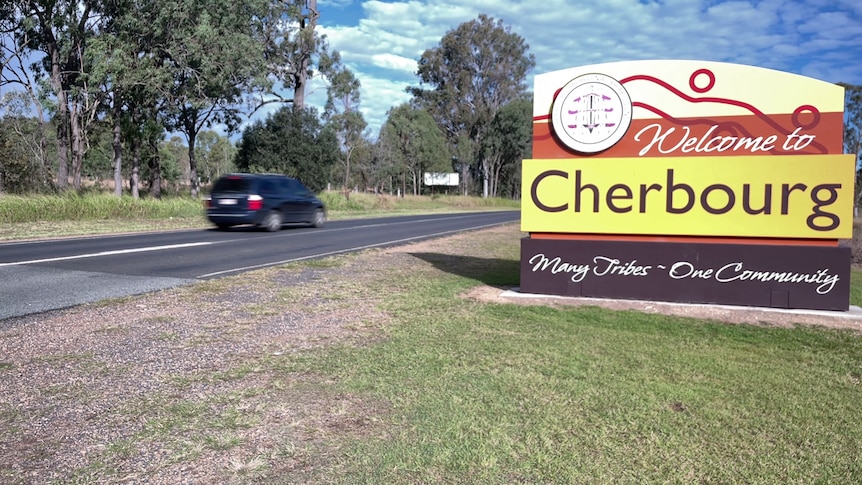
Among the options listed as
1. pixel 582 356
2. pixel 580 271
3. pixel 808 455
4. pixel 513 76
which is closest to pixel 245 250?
pixel 580 271

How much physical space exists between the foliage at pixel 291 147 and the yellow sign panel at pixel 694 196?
105 ft

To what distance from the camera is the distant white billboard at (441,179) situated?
2616 inches

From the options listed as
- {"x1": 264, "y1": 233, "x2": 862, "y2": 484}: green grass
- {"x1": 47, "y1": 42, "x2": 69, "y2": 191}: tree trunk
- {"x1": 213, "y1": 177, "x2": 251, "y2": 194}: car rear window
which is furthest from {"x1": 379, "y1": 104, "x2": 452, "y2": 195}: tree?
{"x1": 264, "y1": 233, "x2": 862, "y2": 484}: green grass

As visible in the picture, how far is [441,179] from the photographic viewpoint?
6731 centimetres

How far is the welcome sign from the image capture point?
695 centimetres

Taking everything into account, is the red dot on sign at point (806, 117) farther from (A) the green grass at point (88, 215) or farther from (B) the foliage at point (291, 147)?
(B) the foliage at point (291, 147)

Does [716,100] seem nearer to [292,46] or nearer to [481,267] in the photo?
[481,267]

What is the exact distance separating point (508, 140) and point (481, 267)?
5953 centimetres

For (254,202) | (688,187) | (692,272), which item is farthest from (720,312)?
(254,202)

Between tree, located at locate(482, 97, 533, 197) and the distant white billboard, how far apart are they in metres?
5.36

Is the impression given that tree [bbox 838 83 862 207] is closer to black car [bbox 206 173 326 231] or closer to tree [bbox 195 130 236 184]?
black car [bbox 206 173 326 231]

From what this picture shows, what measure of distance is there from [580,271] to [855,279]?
7487 mm

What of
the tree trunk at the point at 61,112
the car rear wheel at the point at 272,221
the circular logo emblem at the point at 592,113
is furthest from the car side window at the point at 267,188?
the tree trunk at the point at 61,112

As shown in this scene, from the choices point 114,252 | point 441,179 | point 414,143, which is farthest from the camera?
point 441,179
